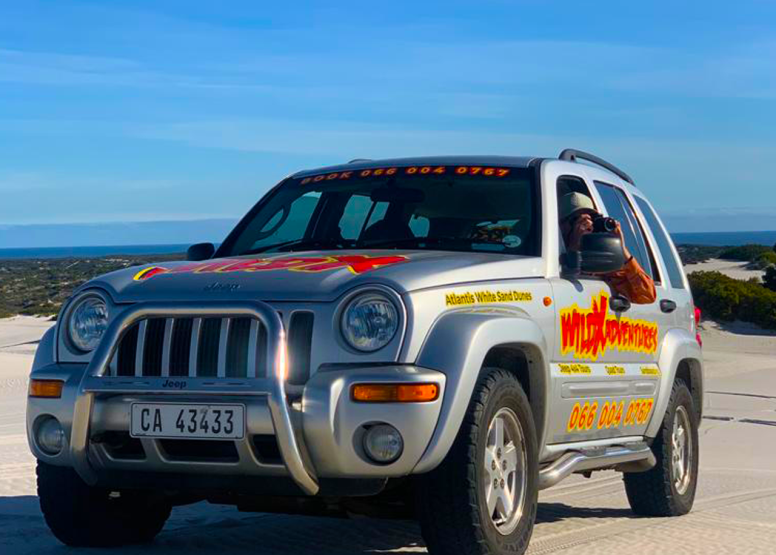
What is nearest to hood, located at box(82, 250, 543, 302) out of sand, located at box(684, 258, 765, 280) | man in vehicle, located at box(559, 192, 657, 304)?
man in vehicle, located at box(559, 192, 657, 304)

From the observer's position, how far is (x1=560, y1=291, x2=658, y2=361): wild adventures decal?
21.7 ft

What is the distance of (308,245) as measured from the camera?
22.9ft

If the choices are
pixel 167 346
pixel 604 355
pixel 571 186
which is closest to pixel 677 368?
pixel 604 355

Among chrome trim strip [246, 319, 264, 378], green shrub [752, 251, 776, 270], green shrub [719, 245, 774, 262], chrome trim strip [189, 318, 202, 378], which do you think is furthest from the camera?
green shrub [719, 245, 774, 262]

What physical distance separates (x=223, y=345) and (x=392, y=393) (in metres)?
0.71

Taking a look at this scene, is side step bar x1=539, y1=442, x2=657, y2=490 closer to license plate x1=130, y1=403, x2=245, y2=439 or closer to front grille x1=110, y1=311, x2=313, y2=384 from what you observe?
front grille x1=110, y1=311, x2=313, y2=384

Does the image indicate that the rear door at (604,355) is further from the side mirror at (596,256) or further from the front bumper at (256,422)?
the front bumper at (256,422)

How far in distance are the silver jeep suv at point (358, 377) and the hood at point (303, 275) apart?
14 millimetres

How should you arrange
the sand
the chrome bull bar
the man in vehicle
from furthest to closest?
1. the sand
2. the man in vehicle
3. the chrome bull bar

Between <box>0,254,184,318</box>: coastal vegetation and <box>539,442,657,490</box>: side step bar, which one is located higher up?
<box>539,442,657,490</box>: side step bar

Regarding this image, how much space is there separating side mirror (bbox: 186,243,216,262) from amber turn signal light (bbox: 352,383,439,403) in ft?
7.30

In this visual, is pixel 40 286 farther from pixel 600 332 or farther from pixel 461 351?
pixel 461 351

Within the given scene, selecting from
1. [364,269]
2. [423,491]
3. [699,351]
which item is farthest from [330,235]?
[699,351]

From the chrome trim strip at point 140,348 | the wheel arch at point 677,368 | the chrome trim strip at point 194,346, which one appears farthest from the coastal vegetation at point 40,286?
the chrome trim strip at point 194,346
